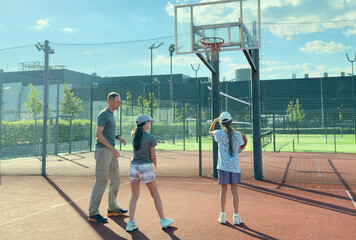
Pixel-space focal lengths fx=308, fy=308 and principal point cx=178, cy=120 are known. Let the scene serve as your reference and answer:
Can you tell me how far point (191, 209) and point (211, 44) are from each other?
4.00 m

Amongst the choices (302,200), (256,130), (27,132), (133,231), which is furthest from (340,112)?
(27,132)

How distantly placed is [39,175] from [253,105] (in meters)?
6.97

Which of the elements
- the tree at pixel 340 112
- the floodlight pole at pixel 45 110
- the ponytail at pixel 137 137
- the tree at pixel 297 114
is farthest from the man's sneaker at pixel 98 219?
the tree at pixel 340 112

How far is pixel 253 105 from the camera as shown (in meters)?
8.80

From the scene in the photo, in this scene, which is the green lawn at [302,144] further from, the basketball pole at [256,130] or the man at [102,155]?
the man at [102,155]

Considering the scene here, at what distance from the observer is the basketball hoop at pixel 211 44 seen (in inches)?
292

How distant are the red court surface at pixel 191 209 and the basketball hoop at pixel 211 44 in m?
3.27

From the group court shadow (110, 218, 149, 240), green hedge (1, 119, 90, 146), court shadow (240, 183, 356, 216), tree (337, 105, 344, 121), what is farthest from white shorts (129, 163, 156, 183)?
tree (337, 105, 344, 121)

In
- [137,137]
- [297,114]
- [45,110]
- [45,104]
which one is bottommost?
[137,137]

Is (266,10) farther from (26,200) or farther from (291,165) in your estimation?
(26,200)

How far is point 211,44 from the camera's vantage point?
7.49 meters

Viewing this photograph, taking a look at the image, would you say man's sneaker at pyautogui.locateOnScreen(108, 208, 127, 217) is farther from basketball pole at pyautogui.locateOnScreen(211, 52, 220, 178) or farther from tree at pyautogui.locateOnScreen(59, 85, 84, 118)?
tree at pyautogui.locateOnScreen(59, 85, 84, 118)

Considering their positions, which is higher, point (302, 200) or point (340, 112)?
point (340, 112)

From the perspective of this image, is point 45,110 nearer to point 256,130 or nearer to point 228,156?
point 256,130
